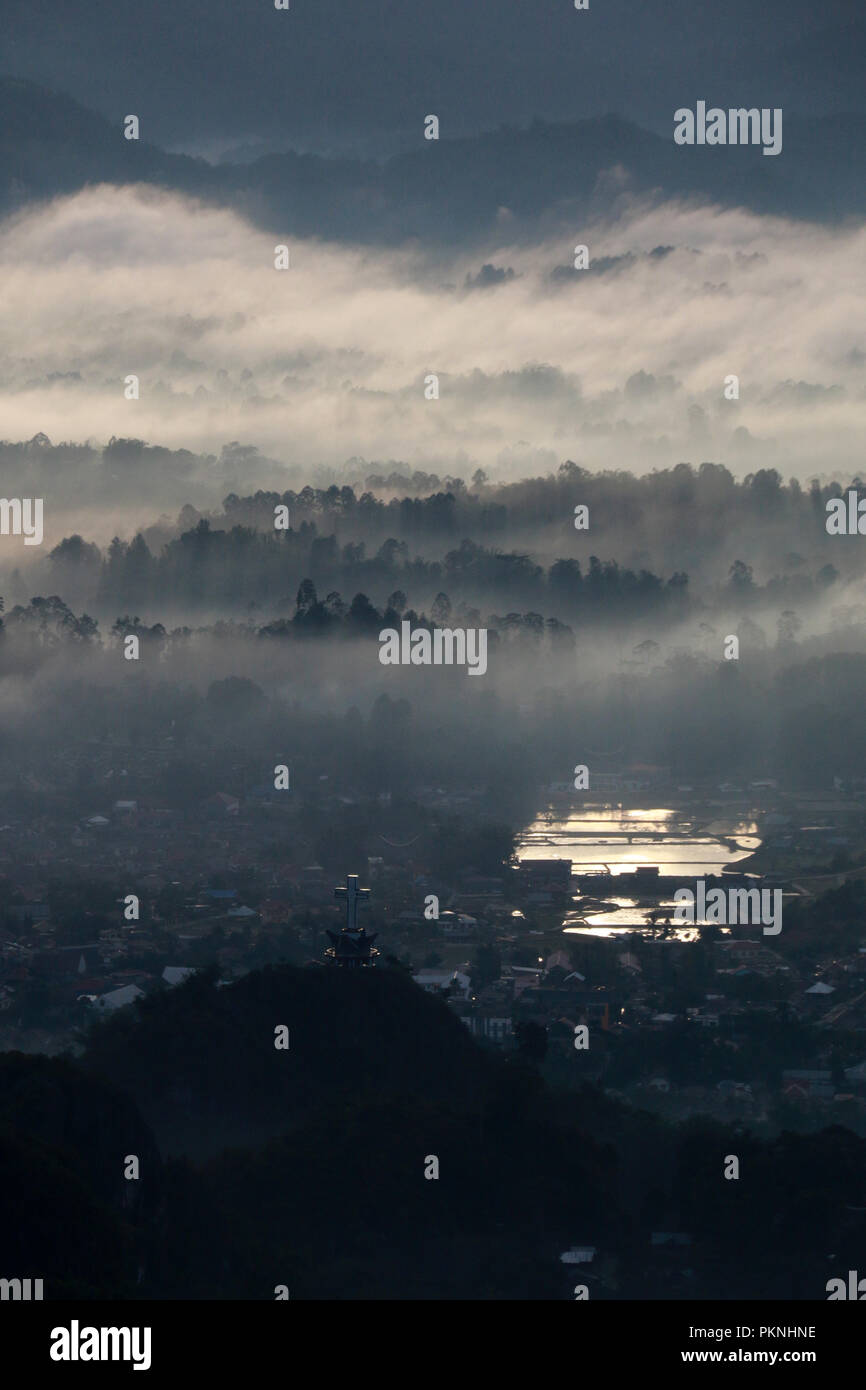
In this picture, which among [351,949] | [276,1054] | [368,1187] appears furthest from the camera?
[351,949]

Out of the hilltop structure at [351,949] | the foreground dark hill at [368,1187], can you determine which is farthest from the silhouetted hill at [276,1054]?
the hilltop structure at [351,949]

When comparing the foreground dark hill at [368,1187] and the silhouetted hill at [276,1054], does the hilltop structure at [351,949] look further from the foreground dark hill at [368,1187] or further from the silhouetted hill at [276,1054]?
the foreground dark hill at [368,1187]

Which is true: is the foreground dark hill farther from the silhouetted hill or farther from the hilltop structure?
the hilltop structure

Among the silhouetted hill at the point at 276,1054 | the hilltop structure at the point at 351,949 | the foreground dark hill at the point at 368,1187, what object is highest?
the hilltop structure at the point at 351,949

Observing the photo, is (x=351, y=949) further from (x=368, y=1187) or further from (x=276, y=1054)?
(x=368, y=1187)

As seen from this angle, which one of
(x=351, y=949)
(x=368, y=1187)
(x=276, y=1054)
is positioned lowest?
(x=368, y=1187)

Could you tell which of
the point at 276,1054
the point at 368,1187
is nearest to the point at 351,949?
the point at 276,1054

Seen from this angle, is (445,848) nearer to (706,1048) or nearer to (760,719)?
(760,719)

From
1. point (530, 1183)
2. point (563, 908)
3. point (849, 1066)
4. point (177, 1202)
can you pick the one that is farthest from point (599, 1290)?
point (563, 908)

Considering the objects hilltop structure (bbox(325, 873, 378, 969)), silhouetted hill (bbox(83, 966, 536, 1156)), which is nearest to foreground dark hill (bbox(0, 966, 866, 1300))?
silhouetted hill (bbox(83, 966, 536, 1156))

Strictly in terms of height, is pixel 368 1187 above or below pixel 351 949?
below

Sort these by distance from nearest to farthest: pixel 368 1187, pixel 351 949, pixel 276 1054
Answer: pixel 368 1187 → pixel 276 1054 → pixel 351 949
